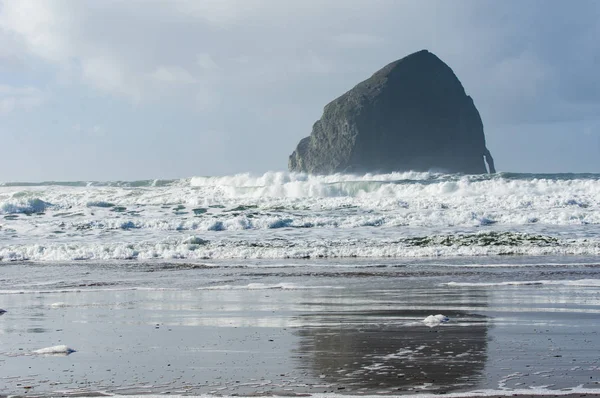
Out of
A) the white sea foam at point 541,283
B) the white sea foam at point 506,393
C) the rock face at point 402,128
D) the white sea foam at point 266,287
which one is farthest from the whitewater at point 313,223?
the rock face at point 402,128

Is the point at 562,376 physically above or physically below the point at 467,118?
below

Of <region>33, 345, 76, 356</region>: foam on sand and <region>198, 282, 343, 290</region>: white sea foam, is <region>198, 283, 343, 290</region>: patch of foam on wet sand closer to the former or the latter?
<region>198, 282, 343, 290</region>: white sea foam

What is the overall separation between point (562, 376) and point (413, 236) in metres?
21.2

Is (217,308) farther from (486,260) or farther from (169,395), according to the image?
(486,260)

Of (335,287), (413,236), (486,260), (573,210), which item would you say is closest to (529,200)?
(573,210)

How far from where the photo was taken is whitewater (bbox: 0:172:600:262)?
25.3 meters

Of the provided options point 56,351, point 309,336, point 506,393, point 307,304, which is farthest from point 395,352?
point 307,304

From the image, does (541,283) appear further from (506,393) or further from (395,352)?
(506,393)

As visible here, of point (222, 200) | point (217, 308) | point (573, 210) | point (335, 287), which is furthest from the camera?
point (222, 200)

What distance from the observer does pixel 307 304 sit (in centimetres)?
1324

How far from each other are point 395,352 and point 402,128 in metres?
112

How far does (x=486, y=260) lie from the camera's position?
2164cm

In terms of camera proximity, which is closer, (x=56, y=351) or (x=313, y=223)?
(x=56, y=351)

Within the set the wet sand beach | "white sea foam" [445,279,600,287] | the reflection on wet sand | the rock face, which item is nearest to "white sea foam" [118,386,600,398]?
the wet sand beach
